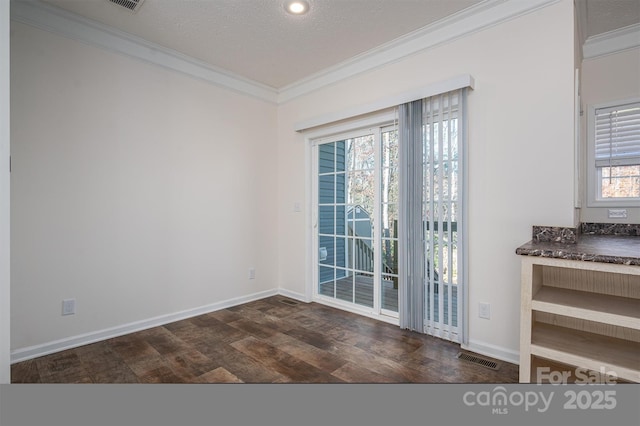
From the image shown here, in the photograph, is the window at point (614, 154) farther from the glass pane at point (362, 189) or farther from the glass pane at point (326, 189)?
the glass pane at point (326, 189)

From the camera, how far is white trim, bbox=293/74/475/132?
242 centimetres

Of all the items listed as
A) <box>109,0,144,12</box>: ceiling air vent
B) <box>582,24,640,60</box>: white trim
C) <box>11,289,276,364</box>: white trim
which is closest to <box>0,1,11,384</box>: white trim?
<box>109,0,144,12</box>: ceiling air vent

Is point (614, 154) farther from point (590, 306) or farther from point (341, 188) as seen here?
point (341, 188)

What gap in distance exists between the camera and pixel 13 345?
7.39 feet

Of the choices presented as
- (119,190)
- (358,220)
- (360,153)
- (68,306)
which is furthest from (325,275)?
(68,306)

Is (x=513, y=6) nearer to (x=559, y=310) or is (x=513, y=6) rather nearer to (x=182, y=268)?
(x=559, y=310)

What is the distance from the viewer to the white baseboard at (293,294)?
3763 millimetres

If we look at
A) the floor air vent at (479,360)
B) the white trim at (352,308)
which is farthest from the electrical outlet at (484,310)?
the white trim at (352,308)

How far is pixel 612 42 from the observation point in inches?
105

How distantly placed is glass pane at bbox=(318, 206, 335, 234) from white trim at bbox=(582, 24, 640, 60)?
280 cm

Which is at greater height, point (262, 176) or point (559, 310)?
point (262, 176)

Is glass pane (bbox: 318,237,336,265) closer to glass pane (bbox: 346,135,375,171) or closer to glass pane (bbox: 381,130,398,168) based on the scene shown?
glass pane (bbox: 346,135,375,171)

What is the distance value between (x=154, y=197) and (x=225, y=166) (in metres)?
0.84
